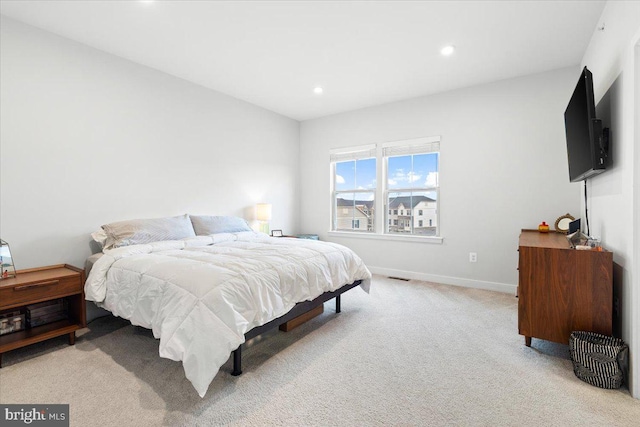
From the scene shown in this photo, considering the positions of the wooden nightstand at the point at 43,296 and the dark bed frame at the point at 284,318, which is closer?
the dark bed frame at the point at 284,318

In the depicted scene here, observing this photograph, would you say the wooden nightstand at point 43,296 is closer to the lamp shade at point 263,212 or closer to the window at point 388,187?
the lamp shade at point 263,212

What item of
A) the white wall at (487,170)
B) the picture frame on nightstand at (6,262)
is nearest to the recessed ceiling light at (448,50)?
the white wall at (487,170)

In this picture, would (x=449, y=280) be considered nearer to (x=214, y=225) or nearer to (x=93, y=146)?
(x=214, y=225)

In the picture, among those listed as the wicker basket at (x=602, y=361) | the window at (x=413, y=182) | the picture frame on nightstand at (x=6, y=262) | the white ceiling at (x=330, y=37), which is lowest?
the wicker basket at (x=602, y=361)

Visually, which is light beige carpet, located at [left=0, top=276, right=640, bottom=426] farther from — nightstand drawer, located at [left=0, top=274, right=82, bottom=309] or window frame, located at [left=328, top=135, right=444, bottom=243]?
window frame, located at [left=328, top=135, right=444, bottom=243]

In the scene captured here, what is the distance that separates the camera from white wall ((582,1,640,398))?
173 centimetres

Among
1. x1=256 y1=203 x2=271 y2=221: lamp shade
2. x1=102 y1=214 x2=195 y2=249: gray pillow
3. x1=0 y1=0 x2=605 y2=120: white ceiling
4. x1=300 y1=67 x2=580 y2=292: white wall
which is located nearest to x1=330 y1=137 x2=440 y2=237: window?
x1=300 y1=67 x2=580 y2=292: white wall

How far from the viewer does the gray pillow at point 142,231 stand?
2834 mm

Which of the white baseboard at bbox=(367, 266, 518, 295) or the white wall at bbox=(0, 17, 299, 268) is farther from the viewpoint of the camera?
the white baseboard at bbox=(367, 266, 518, 295)

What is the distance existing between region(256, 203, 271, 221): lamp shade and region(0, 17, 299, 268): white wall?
0.87ft

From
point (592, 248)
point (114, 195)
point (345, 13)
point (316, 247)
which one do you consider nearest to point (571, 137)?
point (592, 248)

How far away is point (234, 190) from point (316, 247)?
205cm

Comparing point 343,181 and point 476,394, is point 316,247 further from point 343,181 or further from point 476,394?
point 343,181

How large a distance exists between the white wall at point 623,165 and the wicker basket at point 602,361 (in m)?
0.06
